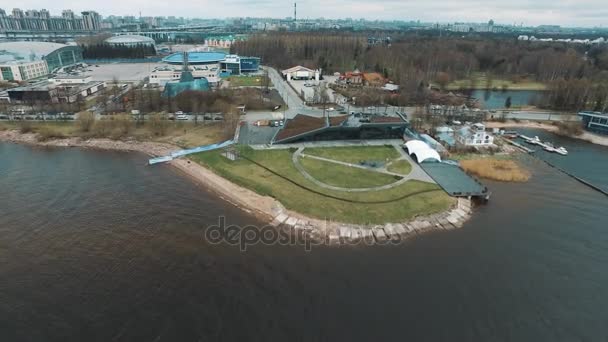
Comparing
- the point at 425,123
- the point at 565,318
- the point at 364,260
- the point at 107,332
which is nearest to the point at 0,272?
the point at 107,332

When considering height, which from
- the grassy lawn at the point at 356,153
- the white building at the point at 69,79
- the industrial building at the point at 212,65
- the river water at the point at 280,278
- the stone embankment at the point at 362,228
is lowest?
the river water at the point at 280,278

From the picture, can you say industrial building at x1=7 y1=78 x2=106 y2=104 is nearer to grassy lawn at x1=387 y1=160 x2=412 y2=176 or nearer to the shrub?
the shrub

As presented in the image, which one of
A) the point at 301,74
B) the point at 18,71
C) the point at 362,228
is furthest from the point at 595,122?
the point at 18,71

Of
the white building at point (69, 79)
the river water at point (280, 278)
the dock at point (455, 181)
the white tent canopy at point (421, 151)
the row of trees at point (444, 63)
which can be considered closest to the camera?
the river water at point (280, 278)

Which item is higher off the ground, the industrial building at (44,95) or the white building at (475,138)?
the industrial building at (44,95)

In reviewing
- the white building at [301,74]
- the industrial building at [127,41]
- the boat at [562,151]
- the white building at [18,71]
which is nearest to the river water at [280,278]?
the boat at [562,151]

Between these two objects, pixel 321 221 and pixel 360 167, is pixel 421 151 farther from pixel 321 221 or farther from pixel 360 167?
pixel 321 221

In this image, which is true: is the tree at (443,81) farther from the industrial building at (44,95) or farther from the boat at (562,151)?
the industrial building at (44,95)

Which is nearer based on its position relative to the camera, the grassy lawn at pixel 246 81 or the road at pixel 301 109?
the road at pixel 301 109
